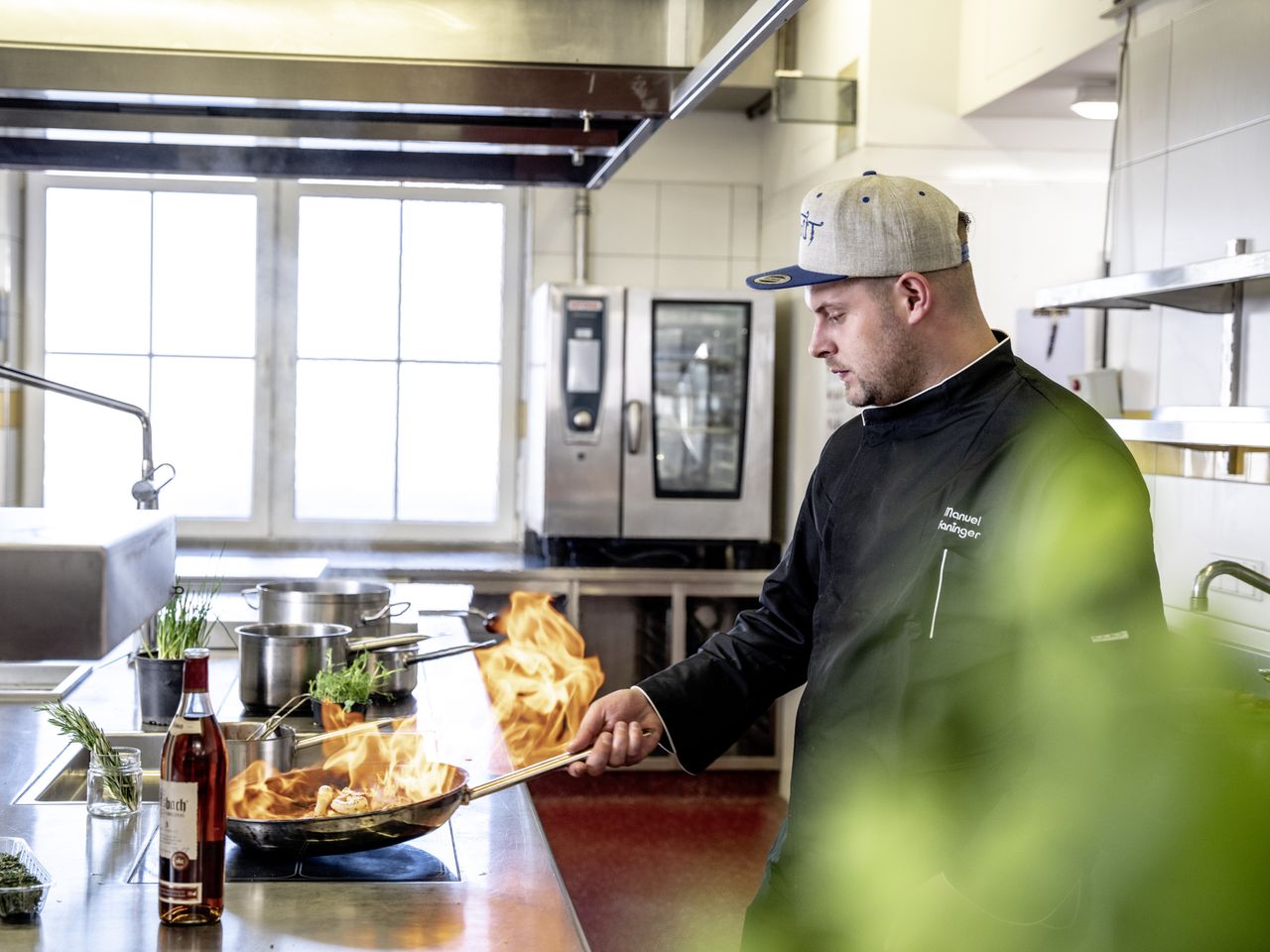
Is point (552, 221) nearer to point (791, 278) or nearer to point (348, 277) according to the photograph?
point (348, 277)

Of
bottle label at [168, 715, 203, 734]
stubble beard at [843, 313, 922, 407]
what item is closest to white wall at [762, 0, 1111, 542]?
stubble beard at [843, 313, 922, 407]

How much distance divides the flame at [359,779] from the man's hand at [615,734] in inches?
7.8

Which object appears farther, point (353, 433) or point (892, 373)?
point (353, 433)

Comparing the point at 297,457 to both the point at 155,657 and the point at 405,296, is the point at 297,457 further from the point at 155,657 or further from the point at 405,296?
the point at 155,657

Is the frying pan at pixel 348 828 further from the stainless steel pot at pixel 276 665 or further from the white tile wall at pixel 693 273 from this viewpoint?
the white tile wall at pixel 693 273

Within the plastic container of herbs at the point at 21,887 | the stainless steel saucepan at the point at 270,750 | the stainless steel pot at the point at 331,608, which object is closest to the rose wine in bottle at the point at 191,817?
the plastic container of herbs at the point at 21,887

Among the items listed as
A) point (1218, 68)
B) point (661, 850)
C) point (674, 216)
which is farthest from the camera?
point (674, 216)

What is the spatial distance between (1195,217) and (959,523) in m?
1.72

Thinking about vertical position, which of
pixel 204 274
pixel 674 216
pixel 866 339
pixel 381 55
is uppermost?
pixel 674 216

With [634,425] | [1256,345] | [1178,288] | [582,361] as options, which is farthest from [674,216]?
[1178,288]

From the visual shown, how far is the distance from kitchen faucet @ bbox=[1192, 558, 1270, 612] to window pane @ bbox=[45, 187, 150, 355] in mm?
4373

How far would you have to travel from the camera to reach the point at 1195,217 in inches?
123

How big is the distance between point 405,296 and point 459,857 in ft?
14.2

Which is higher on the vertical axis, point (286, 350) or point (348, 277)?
point (348, 277)
